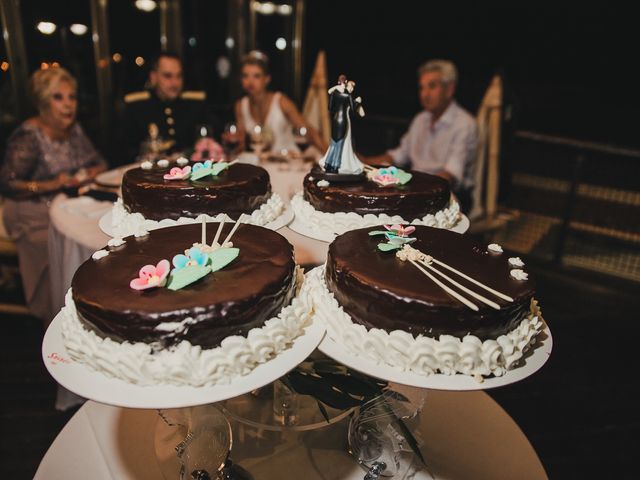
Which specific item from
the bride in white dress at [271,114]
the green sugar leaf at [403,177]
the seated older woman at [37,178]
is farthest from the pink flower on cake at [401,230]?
the bride in white dress at [271,114]

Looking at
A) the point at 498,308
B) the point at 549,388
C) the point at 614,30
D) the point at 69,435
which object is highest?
the point at 614,30

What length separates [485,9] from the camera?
7.41m

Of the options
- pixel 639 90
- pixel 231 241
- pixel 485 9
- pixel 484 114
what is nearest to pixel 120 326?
pixel 231 241

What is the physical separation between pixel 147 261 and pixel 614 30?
7.90 meters

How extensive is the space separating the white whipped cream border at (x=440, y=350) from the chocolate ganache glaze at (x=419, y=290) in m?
0.03

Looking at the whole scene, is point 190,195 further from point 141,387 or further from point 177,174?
point 141,387

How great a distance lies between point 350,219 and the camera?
6.89 feet

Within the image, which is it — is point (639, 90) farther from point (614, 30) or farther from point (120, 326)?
point (120, 326)

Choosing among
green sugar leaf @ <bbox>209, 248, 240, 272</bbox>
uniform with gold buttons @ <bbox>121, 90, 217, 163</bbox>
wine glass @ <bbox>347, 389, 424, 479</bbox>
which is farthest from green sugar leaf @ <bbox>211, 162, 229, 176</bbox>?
uniform with gold buttons @ <bbox>121, 90, 217, 163</bbox>

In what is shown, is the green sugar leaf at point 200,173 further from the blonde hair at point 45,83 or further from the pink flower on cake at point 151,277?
the blonde hair at point 45,83

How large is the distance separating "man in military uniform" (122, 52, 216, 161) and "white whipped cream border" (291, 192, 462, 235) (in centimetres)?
264

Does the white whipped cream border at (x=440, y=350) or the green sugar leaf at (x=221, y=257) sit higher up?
the green sugar leaf at (x=221, y=257)

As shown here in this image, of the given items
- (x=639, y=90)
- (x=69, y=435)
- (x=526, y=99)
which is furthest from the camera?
(x=526, y=99)

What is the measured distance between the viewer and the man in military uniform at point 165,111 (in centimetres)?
448
